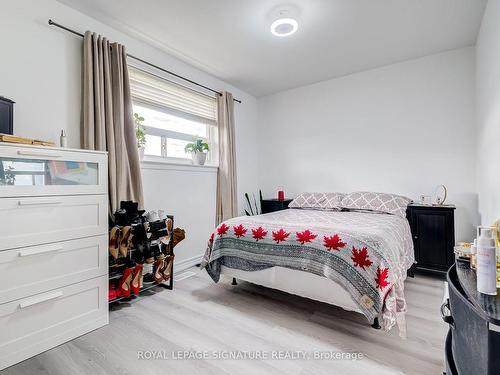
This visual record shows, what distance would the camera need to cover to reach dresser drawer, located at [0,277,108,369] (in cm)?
142

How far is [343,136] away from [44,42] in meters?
3.37

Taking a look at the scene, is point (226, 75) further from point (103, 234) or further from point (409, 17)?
point (103, 234)

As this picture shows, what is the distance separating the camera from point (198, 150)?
3244 millimetres

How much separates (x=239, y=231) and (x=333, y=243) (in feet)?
2.62

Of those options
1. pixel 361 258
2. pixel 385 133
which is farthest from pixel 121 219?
pixel 385 133

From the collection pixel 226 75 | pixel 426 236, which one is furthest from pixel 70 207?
pixel 426 236

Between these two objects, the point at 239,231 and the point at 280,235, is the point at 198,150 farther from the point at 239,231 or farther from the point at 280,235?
the point at 280,235

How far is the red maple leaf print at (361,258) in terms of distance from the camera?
5.43 feet

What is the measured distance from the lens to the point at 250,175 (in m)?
4.29

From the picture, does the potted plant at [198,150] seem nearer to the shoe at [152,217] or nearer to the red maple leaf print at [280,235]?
the shoe at [152,217]

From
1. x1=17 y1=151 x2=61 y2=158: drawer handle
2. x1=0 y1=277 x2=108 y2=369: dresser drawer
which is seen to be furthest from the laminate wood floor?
x1=17 y1=151 x2=61 y2=158: drawer handle

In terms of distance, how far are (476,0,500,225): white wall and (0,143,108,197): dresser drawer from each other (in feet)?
9.17

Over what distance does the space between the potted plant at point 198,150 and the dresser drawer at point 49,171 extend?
1.43 metres

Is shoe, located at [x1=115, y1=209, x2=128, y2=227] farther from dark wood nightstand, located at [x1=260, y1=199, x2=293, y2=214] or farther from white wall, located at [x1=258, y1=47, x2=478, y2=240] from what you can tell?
white wall, located at [x1=258, y1=47, x2=478, y2=240]
